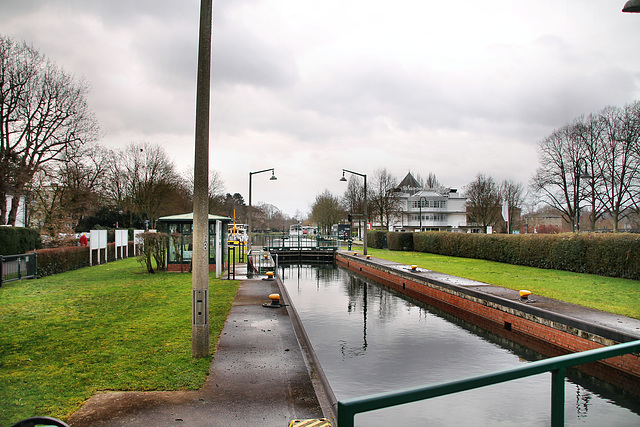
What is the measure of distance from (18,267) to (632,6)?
805 inches

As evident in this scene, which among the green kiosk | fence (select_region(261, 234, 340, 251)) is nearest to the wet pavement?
the green kiosk

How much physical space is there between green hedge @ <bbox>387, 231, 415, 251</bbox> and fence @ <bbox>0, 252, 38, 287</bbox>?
3215cm

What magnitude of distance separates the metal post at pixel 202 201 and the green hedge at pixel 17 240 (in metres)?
21.5

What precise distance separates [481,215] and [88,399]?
2532 inches

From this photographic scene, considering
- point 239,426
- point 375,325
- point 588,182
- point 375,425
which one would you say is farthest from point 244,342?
point 588,182

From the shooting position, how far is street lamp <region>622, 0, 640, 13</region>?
5730 millimetres

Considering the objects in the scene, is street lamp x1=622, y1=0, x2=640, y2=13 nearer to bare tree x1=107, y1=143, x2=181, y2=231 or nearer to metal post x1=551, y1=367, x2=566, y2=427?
metal post x1=551, y1=367, x2=566, y2=427

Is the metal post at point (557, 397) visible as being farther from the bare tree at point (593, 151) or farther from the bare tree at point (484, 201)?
the bare tree at point (484, 201)

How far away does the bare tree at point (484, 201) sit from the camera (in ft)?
208

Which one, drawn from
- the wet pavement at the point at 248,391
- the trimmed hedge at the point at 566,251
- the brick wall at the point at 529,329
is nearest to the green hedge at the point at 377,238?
the trimmed hedge at the point at 566,251

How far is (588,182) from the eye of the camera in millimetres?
41125

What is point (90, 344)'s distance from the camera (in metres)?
7.61

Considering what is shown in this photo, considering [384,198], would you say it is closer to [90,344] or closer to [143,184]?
[143,184]

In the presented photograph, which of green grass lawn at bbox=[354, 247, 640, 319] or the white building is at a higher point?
the white building
